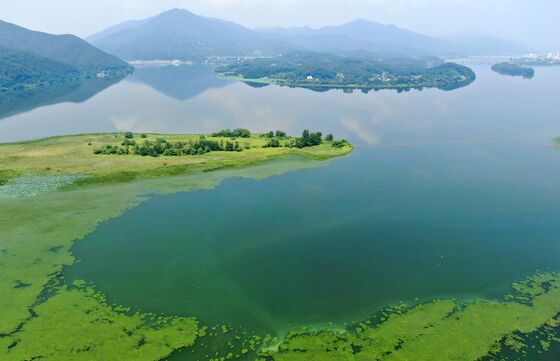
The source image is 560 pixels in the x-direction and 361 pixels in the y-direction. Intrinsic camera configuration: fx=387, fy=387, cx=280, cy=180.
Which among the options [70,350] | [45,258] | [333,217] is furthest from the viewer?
[333,217]

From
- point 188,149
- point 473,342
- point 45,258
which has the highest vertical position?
point 188,149

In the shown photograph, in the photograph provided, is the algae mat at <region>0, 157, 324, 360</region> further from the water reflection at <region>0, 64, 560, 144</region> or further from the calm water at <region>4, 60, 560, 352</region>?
the water reflection at <region>0, 64, 560, 144</region>

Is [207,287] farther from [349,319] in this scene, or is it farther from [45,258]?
[45,258]

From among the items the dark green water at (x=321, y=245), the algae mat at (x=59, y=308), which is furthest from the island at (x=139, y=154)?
the algae mat at (x=59, y=308)

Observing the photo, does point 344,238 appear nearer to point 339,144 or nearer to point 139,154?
point 339,144

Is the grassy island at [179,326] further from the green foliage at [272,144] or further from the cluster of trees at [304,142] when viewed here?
the cluster of trees at [304,142]

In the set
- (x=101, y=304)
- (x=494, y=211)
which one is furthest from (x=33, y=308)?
(x=494, y=211)

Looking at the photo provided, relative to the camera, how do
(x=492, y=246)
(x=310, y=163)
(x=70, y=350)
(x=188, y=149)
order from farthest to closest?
(x=188, y=149)
(x=310, y=163)
(x=492, y=246)
(x=70, y=350)
